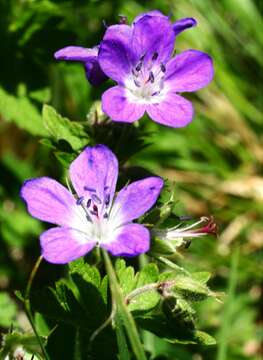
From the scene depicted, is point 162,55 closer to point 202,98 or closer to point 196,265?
point 196,265

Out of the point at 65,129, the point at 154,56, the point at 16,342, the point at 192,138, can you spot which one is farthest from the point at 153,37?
the point at 192,138

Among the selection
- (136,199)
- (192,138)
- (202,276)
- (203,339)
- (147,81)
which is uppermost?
(147,81)

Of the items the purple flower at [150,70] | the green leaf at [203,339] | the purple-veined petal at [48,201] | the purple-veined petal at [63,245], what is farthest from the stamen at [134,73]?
the green leaf at [203,339]

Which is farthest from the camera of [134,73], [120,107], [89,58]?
[134,73]

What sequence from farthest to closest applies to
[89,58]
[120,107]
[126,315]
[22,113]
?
[22,113], [89,58], [120,107], [126,315]

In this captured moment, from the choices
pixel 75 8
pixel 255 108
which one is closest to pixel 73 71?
pixel 75 8

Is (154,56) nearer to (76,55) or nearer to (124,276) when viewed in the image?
(76,55)
